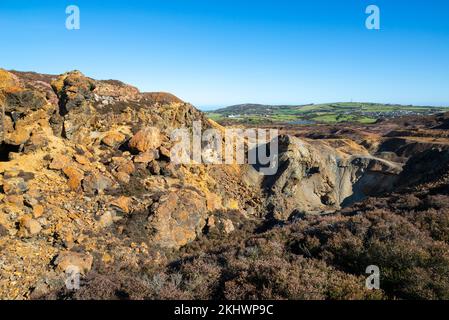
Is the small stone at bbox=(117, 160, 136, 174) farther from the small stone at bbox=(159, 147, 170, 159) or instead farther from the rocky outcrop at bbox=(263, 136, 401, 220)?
the rocky outcrop at bbox=(263, 136, 401, 220)

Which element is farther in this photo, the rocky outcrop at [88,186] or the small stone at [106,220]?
the small stone at [106,220]

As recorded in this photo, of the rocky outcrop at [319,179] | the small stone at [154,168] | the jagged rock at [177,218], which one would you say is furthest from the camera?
the rocky outcrop at [319,179]

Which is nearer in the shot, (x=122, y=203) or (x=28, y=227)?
(x=28, y=227)

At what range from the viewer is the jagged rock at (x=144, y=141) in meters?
23.7

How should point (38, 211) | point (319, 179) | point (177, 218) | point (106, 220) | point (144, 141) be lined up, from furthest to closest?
point (319, 179) < point (144, 141) < point (177, 218) < point (106, 220) < point (38, 211)

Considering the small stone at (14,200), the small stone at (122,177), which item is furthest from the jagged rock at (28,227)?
the small stone at (122,177)

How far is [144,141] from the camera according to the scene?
23.9m

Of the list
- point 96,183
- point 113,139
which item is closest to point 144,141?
point 113,139

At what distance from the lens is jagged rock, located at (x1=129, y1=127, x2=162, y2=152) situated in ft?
77.7

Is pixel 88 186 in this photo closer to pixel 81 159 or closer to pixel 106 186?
pixel 106 186

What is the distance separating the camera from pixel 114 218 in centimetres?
1861

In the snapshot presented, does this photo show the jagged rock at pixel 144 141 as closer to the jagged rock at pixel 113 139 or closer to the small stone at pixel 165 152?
the small stone at pixel 165 152
